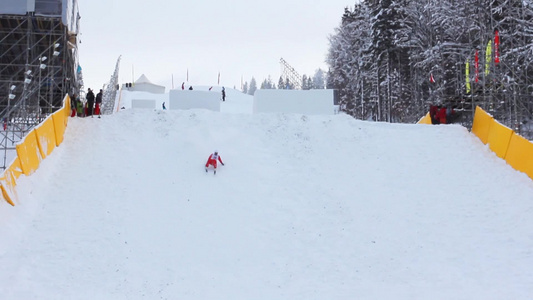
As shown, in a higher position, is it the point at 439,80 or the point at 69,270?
the point at 439,80

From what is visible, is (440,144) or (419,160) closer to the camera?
(419,160)

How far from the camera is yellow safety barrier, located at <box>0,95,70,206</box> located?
42.3ft

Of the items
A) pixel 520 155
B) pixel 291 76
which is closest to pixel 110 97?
pixel 291 76

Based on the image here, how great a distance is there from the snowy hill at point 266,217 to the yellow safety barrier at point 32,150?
11.9 inches

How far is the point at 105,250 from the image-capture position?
39.9ft

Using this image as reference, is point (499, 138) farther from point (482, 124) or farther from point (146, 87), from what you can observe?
point (146, 87)

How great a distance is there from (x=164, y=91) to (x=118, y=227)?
56.1m

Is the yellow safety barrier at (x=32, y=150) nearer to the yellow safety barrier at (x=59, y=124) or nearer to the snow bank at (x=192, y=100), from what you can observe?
the yellow safety barrier at (x=59, y=124)

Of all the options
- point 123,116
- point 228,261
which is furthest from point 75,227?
point 123,116

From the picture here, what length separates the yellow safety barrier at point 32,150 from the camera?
12891 mm

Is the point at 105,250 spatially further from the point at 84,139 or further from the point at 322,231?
the point at 84,139

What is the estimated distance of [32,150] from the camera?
49.0 ft

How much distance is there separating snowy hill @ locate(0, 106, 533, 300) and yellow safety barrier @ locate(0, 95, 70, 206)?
302 millimetres

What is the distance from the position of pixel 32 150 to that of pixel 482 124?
50.1 ft
